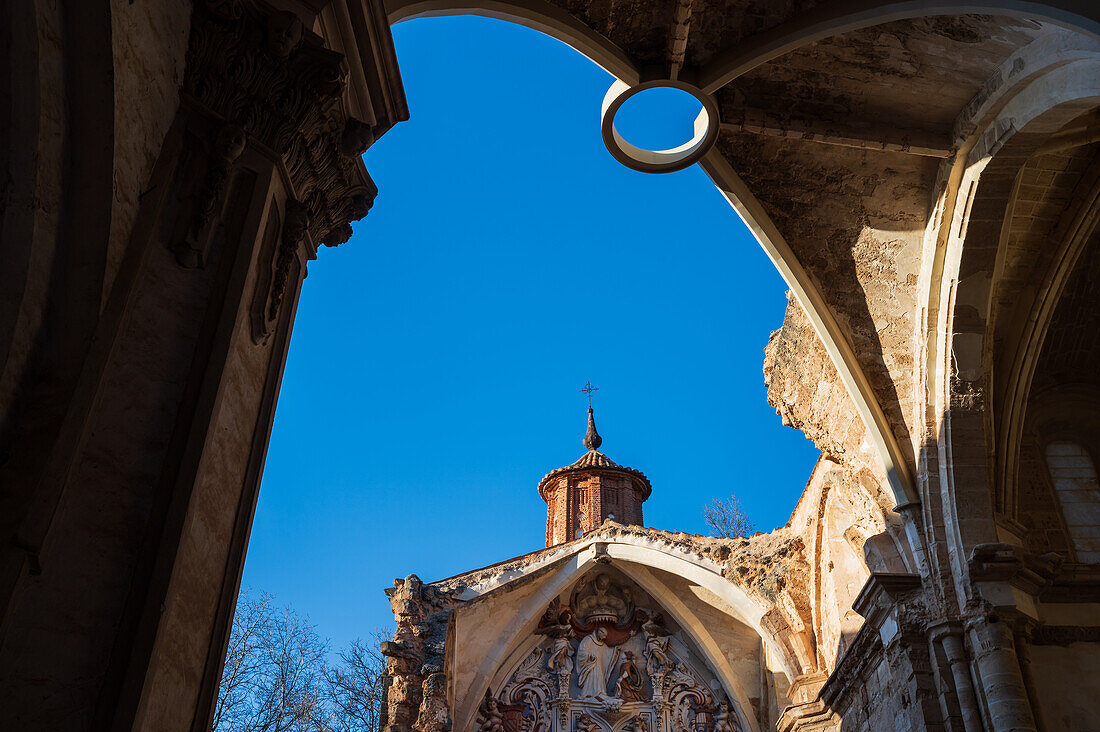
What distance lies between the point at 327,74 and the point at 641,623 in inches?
430

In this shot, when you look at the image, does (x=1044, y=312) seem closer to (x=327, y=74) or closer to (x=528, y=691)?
(x=327, y=74)

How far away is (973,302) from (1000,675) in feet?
9.36

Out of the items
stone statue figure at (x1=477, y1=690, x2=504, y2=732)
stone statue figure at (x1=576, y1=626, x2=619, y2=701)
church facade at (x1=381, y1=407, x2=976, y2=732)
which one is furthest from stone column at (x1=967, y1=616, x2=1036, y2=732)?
stone statue figure at (x1=477, y1=690, x2=504, y2=732)

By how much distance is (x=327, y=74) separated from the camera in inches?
134

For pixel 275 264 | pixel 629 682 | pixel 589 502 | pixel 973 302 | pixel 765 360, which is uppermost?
pixel 589 502

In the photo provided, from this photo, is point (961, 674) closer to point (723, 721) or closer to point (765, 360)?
point (765, 360)

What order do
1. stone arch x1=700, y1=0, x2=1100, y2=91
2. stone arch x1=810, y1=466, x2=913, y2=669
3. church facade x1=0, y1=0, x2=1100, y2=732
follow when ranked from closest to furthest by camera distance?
1. church facade x1=0, y1=0, x2=1100, y2=732
2. stone arch x1=700, y1=0, x2=1100, y2=91
3. stone arch x1=810, y1=466, x2=913, y2=669

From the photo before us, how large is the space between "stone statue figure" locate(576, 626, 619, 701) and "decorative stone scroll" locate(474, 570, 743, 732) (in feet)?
0.04

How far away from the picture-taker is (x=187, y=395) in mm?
2807

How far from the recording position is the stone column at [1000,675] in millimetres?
6199

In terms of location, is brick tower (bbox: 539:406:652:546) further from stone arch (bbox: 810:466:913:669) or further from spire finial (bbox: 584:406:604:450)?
stone arch (bbox: 810:466:913:669)

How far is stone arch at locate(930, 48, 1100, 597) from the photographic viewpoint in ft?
21.5

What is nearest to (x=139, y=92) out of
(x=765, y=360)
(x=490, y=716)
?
(x=765, y=360)

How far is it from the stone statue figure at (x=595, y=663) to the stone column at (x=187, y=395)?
394 inches
